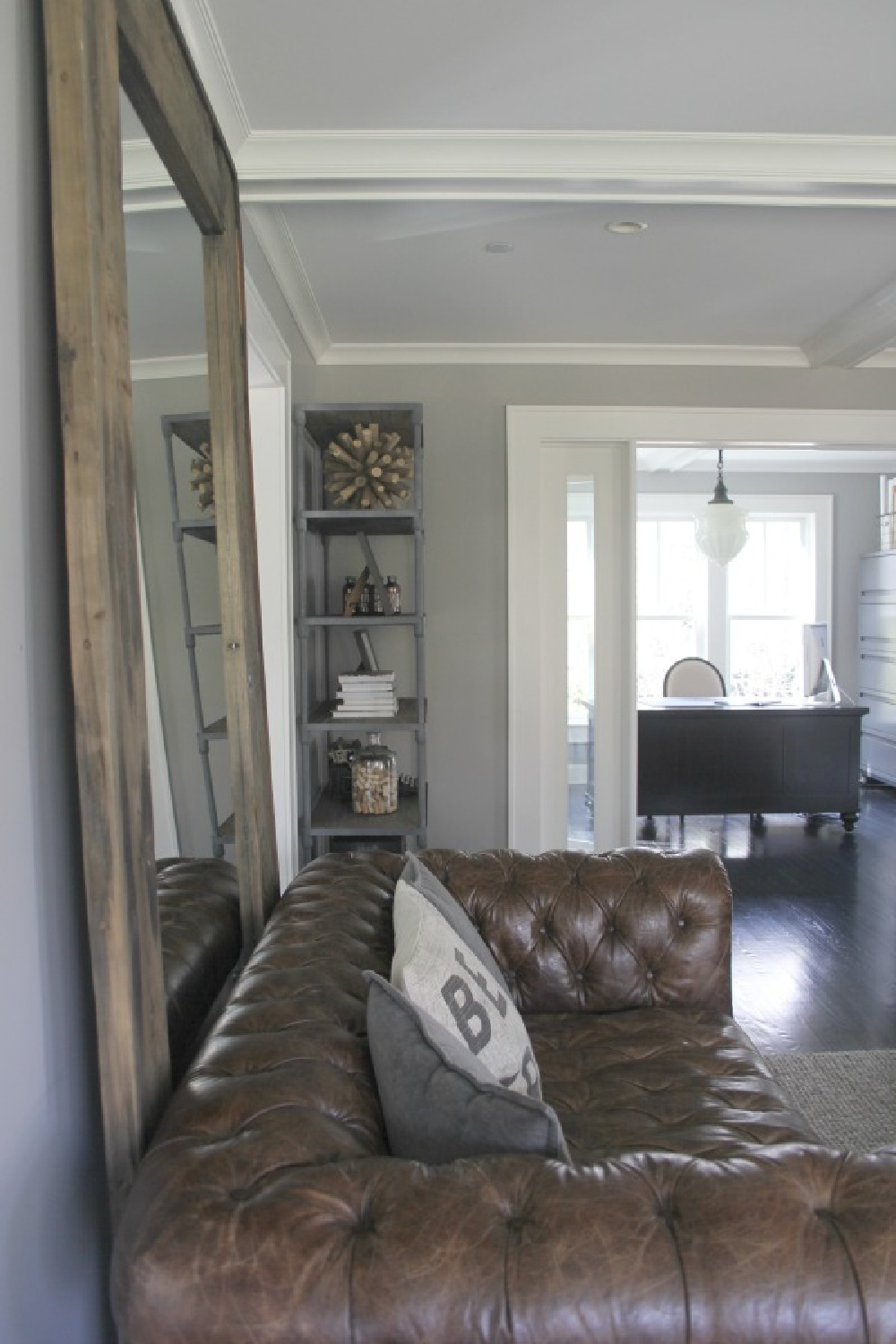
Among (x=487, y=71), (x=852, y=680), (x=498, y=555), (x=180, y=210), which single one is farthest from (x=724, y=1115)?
(x=852, y=680)

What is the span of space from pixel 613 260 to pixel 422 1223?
299 centimetres

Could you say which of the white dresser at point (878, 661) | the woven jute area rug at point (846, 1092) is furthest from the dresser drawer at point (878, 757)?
the woven jute area rug at point (846, 1092)

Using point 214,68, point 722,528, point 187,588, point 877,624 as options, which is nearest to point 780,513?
point 877,624

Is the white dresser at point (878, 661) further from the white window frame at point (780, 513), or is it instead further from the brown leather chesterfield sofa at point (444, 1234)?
the brown leather chesterfield sofa at point (444, 1234)

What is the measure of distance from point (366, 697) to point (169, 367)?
1.97 metres

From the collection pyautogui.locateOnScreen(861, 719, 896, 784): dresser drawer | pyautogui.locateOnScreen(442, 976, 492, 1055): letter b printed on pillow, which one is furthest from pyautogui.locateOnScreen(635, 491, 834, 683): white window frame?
pyautogui.locateOnScreen(442, 976, 492, 1055): letter b printed on pillow

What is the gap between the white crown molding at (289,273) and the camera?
2.64 meters

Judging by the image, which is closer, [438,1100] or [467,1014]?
[438,1100]

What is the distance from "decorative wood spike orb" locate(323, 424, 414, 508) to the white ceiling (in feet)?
1.72

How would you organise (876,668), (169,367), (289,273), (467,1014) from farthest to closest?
(876,668) → (289,273) → (169,367) → (467,1014)

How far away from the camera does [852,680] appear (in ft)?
25.4

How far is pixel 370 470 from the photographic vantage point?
11.1ft

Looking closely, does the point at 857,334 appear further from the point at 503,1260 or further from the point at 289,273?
the point at 503,1260

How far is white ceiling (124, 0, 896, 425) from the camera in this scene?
1853 mm
